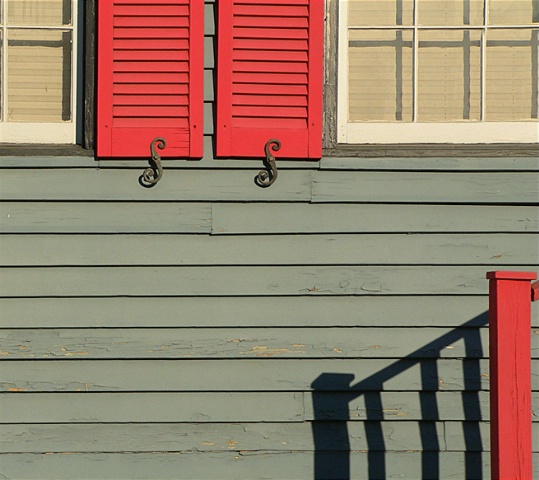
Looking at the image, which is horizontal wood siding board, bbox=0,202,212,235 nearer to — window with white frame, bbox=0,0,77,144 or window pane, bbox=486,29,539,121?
window with white frame, bbox=0,0,77,144

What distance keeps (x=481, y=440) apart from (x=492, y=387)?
925 mm

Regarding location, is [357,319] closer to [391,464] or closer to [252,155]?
[391,464]

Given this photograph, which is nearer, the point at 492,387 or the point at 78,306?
the point at 492,387

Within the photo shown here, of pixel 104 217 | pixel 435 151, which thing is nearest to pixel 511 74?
pixel 435 151

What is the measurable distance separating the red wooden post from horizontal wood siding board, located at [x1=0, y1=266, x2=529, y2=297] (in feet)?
2.79

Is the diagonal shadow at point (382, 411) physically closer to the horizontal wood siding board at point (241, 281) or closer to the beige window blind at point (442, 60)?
the horizontal wood siding board at point (241, 281)

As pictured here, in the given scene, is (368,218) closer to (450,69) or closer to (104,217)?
(450,69)

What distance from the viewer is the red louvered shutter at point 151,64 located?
11.1 feet

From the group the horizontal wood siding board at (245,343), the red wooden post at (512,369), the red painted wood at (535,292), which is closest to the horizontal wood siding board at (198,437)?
the horizontal wood siding board at (245,343)

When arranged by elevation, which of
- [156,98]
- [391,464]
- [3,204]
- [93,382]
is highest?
[156,98]

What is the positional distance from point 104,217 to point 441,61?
5.70ft

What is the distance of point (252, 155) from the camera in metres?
3.38

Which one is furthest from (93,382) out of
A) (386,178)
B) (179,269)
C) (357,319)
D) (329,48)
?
(329,48)

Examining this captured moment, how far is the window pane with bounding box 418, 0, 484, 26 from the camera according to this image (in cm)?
359
